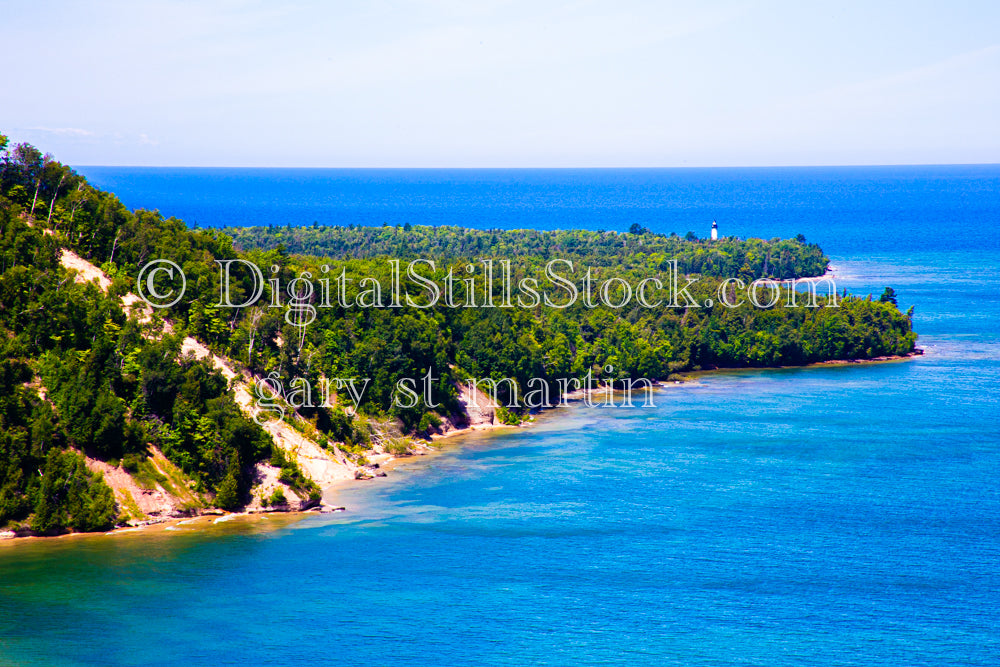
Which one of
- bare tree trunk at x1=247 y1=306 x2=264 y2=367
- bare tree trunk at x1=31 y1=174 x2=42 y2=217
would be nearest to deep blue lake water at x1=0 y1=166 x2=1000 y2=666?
bare tree trunk at x1=247 y1=306 x2=264 y2=367

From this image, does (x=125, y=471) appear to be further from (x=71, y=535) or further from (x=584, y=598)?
(x=584, y=598)

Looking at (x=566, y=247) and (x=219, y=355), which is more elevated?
(x=566, y=247)

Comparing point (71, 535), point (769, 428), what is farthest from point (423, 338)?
point (71, 535)

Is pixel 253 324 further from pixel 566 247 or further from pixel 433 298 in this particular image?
pixel 566 247

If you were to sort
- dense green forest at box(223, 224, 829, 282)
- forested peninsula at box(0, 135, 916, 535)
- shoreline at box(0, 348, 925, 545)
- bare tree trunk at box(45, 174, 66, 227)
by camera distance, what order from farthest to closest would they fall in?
dense green forest at box(223, 224, 829, 282) < bare tree trunk at box(45, 174, 66, 227) < forested peninsula at box(0, 135, 916, 535) < shoreline at box(0, 348, 925, 545)

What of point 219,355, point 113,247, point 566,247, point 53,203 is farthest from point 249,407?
point 566,247

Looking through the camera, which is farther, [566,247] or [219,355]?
[566,247]

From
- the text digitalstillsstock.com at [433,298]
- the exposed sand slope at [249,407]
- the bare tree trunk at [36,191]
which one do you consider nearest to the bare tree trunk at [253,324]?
the text digitalstillsstock.com at [433,298]

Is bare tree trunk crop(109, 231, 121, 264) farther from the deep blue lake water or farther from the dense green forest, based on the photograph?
the dense green forest
